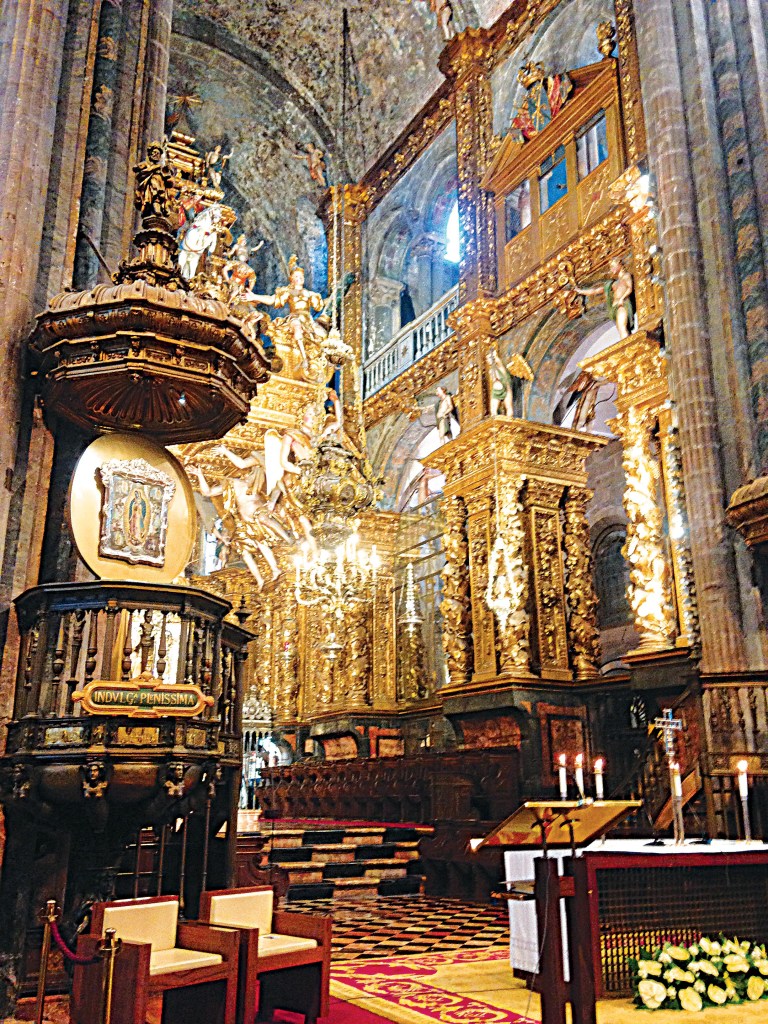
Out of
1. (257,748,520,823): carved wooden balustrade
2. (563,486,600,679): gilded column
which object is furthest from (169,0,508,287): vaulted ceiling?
(257,748,520,823): carved wooden balustrade

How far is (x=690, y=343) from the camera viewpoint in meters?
8.59

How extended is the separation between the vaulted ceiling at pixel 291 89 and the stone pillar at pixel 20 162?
10.5 metres

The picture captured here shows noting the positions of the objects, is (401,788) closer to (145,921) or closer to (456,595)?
(456,595)

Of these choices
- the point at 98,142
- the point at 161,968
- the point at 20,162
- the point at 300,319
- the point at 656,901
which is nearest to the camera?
the point at 161,968

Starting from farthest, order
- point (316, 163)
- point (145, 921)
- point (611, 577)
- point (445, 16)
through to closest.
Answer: point (316, 163), point (611, 577), point (445, 16), point (145, 921)

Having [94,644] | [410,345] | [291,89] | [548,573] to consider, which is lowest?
[94,644]

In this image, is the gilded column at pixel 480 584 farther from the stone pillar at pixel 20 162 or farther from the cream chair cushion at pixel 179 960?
the cream chair cushion at pixel 179 960

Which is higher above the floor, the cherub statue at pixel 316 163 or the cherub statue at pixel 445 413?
the cherub statue at pixel 316 163

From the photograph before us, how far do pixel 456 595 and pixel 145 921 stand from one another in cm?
863

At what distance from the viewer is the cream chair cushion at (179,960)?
3463 millimetres

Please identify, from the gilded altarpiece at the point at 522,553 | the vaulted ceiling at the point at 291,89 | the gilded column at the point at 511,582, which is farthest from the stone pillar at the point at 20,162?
the vaulted ceiling at the point at 291,89

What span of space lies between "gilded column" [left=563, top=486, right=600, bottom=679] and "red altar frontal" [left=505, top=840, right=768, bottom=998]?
21.0 feet

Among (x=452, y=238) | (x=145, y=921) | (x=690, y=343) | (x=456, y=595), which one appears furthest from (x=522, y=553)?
(x=145, y=921)

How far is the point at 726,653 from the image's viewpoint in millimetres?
7832
